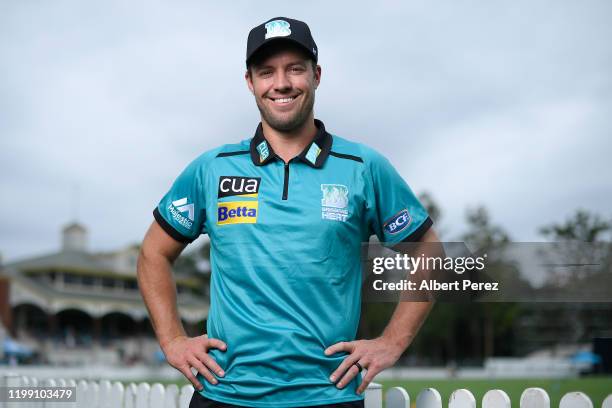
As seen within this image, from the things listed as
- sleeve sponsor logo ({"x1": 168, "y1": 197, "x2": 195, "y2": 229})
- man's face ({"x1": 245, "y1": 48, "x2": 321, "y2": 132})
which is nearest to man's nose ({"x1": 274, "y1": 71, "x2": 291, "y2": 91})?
man's face ({"x1": 245, "y1": 48, "x2": 321, "y2": 132})

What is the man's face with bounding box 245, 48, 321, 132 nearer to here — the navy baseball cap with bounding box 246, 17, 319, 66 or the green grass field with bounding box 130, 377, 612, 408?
the navy baseball cap with bounding box 246, 17, 319, 66

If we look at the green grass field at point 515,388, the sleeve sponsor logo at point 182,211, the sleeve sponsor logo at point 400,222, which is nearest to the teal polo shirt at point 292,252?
the sleeve sponsor logo at point 400,222

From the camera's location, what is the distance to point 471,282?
395 cm

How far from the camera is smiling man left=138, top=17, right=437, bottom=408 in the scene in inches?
107

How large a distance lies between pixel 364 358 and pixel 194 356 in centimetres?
69

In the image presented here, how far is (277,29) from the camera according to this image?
2.99 metres

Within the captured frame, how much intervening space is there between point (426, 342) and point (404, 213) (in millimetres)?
63290

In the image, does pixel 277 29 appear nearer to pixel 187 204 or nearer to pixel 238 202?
pixel 238 202

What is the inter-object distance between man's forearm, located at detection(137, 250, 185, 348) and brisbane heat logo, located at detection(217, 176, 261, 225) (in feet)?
1.41

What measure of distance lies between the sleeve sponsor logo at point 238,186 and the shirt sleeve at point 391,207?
0.48m

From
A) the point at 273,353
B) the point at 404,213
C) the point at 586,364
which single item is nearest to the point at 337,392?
the point at 273,353

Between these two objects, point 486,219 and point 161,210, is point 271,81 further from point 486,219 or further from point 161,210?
point 486,219

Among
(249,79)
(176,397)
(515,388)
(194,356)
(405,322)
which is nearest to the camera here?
(194,356)

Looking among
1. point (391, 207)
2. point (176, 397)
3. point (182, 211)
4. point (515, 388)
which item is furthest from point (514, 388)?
point (182, 211)
